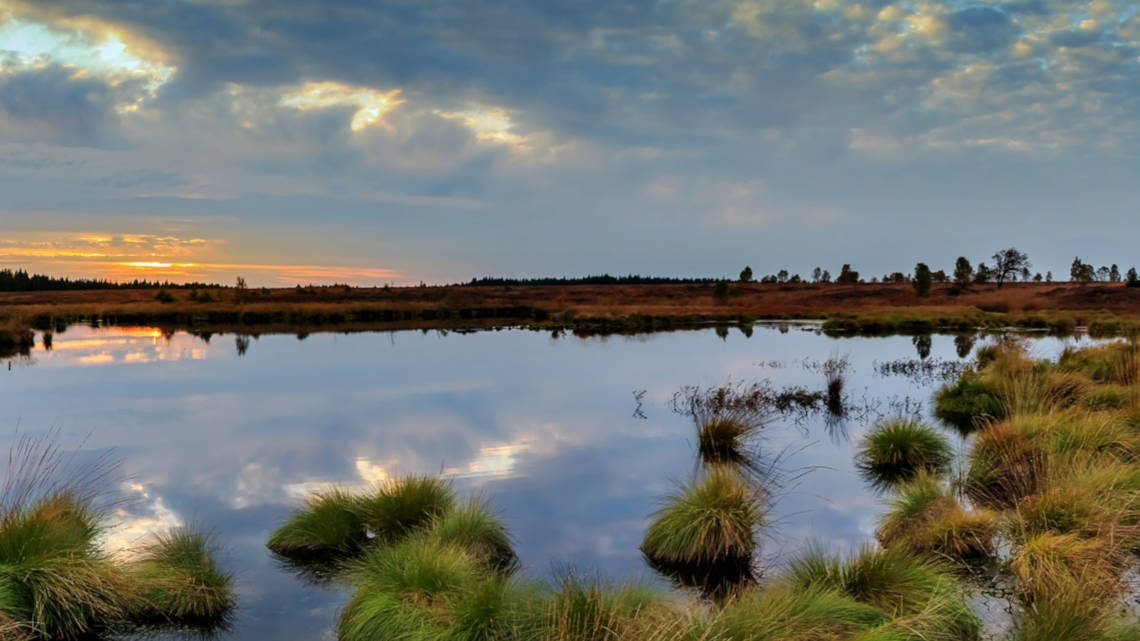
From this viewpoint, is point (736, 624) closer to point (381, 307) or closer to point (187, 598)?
point (187, 598)

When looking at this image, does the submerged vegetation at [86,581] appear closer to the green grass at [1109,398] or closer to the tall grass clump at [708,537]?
the tall grass clump at [708,537]

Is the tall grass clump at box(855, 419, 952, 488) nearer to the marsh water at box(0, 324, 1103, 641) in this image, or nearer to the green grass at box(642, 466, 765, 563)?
the marsh water at box(0, 324, 1103, 641)

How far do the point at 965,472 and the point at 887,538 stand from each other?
2937mm

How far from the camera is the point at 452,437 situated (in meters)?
15.1

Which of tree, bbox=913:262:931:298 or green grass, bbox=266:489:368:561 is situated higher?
tree, bbox=913:262:931:298

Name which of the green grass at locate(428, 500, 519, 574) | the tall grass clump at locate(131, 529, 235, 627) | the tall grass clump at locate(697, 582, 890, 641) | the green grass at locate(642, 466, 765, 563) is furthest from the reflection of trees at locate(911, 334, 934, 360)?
the tall grass clump at locate(131, 529, 235, 627)

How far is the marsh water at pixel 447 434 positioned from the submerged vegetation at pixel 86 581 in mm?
463

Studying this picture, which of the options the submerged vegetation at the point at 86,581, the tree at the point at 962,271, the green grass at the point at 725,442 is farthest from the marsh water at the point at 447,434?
the tree at the point at 962,271

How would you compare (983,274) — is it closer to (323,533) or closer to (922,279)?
(922,279)

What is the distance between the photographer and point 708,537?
783cm

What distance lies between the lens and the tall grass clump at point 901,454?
11.3m

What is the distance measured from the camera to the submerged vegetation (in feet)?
19.2

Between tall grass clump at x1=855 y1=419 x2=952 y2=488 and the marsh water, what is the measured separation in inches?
16.4

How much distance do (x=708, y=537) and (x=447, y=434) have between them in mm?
8592
